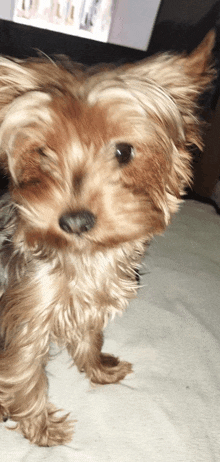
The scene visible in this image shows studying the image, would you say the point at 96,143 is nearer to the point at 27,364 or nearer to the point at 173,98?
the point at 173,98

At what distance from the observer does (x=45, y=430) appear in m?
1.53

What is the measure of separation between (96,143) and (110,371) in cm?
109

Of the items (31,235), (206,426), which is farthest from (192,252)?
(31,235)

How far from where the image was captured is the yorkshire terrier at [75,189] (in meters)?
1.06

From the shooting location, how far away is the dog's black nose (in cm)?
103

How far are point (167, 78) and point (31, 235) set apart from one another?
24.9 inches

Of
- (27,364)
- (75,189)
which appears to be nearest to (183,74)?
(75,189)

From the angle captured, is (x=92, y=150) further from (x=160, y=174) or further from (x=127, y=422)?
(x=127, y=422)

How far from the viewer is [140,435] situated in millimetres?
1531

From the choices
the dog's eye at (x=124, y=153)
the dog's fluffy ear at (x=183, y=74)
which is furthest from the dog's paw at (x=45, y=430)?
the dog's fluffy ear at (x=183, y=74)

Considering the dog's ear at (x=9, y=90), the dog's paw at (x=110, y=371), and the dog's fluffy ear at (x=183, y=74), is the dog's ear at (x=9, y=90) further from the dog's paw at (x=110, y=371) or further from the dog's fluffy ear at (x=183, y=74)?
the dog's paw at (x=110, y=371)

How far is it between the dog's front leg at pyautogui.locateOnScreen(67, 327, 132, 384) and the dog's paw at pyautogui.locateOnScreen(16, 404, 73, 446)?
0.23m

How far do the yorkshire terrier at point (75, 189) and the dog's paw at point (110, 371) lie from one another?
219mm

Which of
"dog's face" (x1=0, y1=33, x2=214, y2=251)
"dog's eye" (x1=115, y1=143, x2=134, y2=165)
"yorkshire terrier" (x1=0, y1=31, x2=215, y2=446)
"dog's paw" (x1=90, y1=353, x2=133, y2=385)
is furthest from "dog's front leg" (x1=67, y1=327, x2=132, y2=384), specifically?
"dog's eye" (x1=115, y1=143, x2=134, y2=165)
